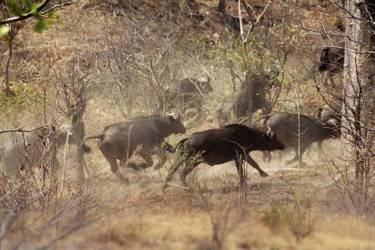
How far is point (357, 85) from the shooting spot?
898 centimetres

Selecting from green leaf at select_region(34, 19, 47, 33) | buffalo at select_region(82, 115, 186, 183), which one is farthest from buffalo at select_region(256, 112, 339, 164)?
green leaf at select_region(34, 19, 47, 33)

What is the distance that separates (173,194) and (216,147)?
1385mm

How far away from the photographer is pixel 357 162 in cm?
805

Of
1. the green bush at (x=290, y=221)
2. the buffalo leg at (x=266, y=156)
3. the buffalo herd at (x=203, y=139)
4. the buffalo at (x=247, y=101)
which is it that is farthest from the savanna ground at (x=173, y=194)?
the buffalo at (x=247, y=101)

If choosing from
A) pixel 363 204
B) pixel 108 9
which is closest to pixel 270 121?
pixel 363 204

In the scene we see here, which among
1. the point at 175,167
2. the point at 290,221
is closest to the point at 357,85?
the point at 290,221

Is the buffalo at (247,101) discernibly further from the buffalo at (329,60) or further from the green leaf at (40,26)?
the green leaf at (40,26)

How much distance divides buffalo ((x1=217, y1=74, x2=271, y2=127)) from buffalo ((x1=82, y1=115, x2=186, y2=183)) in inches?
83.5

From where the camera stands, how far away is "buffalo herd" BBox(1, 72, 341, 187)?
9.62 m

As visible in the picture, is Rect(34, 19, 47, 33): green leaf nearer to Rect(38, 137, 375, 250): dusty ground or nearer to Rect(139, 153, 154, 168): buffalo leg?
Rect(38, 137, 375, 250): dusty ground

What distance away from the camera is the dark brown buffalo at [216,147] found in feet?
31.3

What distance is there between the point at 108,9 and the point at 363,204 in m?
16.4

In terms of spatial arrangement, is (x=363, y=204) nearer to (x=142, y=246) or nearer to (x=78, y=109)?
(x=142, y=246)

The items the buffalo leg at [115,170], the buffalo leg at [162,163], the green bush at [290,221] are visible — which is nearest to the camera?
the green bush at [290,221]
